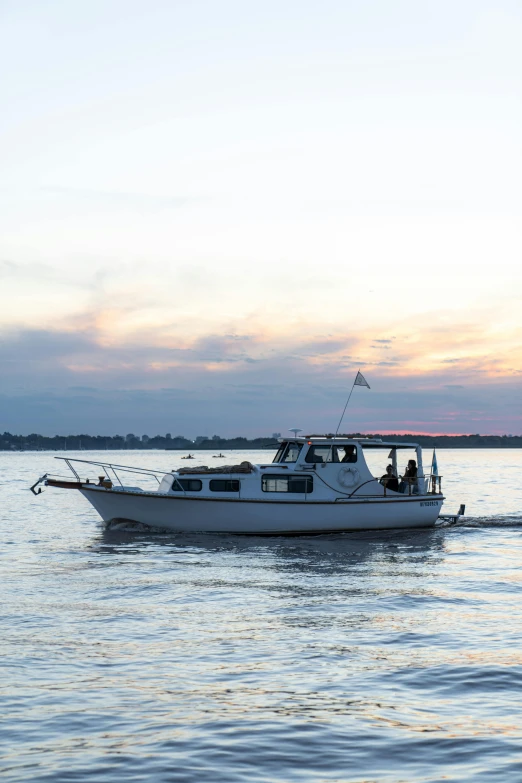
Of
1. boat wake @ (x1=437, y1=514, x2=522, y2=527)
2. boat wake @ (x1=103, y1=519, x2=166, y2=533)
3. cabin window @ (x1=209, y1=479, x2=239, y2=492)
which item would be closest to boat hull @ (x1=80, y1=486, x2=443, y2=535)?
boat wake @ (x1=103, y1=519, x2=166, y2=533)

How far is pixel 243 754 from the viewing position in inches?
327

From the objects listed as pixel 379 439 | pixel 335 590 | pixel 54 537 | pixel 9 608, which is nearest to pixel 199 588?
pixel 335 590

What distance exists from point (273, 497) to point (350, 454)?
333 cm

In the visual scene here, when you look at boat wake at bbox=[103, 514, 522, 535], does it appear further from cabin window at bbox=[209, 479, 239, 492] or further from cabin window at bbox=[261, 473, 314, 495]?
cabin window at bbox=[261, 473, 314, 495]

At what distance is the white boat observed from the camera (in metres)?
27.3

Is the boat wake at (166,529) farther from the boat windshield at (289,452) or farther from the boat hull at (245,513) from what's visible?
A: the boat windshield at (289,452)

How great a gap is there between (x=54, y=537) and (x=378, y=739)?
25661mm


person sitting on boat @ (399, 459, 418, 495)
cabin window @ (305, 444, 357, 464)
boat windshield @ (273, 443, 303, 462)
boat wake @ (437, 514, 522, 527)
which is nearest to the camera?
cabin window @ (305, 444, 357, 464)

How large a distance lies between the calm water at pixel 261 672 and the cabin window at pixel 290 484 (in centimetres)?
513

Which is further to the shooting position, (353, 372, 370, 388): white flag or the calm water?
(353, 372, 370, 388): white flag

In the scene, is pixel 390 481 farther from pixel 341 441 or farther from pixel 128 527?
pixel 128 527

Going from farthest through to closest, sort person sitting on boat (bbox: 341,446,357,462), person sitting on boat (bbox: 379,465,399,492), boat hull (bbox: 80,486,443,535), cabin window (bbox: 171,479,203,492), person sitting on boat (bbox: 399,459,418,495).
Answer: person sitting on boat (bbox: 399,459,418,495) < person sitting on boat (bbox: 379,465,399,492) < person sitting on boat (bbox: 341,446,357,462) < cabin window (bbox: 171,479,203,492) < boat hull (bbox: 80,486,443,535)

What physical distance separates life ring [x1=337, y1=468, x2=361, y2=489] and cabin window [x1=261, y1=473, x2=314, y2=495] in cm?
110

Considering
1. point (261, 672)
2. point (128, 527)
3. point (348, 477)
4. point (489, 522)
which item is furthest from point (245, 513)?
point (261, 672)
